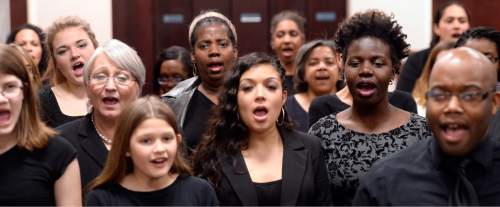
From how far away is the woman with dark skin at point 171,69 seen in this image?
4941mm

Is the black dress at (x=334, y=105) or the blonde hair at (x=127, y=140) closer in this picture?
the blonde hair at (x=127, y=140)

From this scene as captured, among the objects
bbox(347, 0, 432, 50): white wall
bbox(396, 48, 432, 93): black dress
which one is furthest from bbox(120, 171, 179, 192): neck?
bbox(347, 0, 432, 50): white wall

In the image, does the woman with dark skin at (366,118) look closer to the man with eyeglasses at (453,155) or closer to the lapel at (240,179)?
the lapel at (240,179)

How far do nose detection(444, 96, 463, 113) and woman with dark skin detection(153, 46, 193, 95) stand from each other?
258cm

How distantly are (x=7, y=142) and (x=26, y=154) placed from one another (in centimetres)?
8

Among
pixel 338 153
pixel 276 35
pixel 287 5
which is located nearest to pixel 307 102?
pixel 276 35

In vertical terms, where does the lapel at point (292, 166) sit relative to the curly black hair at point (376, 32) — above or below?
below

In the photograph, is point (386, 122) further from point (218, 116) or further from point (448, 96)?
point (448, 96)

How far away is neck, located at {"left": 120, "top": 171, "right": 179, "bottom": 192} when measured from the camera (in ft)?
9.64

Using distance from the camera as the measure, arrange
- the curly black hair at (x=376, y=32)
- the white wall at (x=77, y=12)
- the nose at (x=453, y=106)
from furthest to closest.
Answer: the white wall at (x=77, y=12) < the curly black hair at (x=376, y=32) < the nose at (x=453, y=106)

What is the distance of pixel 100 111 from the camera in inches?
134

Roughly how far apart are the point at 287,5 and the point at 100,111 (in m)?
3.23

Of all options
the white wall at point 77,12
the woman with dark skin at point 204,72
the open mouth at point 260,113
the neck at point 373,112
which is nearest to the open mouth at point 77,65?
the woman with dark skin at point 204,72

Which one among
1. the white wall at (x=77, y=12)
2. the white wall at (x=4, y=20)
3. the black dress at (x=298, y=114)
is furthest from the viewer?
the white wall at (x=4, y=20)
